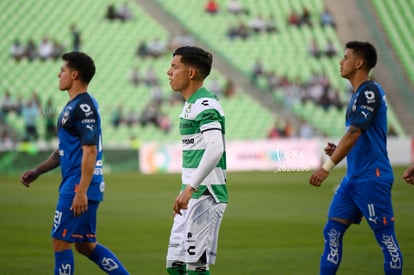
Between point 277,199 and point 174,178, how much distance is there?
820 centimetres

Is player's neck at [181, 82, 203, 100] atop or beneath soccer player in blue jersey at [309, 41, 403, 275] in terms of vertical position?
A: atop

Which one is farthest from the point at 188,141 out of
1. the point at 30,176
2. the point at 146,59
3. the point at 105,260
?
the point at 146,59

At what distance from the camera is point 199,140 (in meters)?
6.99

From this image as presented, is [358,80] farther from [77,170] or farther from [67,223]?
[67,223]

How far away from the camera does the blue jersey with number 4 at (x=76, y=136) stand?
7.39m

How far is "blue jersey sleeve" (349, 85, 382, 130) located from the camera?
7844 millimetres

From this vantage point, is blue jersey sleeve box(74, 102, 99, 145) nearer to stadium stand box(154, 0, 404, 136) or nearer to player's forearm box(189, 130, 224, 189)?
player's forearm box(189, 130, 224, 189)

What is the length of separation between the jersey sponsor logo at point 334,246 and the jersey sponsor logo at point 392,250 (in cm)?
41

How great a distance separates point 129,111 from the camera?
121 feet

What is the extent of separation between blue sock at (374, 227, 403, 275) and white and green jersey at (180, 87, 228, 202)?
1753 mm

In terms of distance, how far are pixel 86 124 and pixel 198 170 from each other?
49.0 inches

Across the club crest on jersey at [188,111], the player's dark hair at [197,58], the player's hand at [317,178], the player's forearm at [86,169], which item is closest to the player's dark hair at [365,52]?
the player's hand at [317,178]

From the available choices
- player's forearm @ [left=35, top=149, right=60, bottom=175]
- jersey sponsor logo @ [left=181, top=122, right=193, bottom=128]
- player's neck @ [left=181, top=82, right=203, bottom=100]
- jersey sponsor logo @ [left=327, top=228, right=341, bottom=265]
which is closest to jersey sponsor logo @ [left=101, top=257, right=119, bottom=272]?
player's forearm @ [left=35, top=149, right=60, bottom=175]

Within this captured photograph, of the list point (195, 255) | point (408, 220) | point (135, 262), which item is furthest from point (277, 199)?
point (195, 255)
